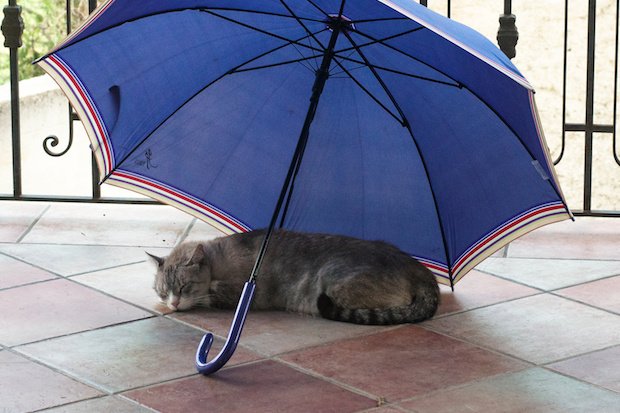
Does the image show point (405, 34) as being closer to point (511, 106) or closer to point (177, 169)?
point (511, 106)

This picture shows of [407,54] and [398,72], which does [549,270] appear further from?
[407,54]

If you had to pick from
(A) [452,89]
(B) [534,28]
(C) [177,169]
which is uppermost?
(B) [534,28]

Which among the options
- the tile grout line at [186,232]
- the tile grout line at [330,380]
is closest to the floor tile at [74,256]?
the tile grout line at [186,232]

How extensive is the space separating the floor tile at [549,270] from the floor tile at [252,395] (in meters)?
1.52

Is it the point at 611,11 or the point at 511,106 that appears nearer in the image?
the point at 511,106

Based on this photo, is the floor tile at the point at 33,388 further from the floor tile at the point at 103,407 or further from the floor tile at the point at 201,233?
the floor tile at the point at 201,233

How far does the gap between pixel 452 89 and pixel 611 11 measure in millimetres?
5872

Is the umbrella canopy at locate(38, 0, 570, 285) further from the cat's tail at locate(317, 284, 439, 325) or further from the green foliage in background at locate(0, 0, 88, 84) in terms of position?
the green foliage in background at locate(0, 0, 88, 84)

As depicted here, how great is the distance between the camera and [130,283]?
15.8 ft

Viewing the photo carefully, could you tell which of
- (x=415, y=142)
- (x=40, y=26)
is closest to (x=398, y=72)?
(x=415, y=142)

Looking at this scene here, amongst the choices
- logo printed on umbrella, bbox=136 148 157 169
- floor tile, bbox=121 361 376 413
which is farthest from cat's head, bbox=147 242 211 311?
floor tile, bbox=121 361 376 413

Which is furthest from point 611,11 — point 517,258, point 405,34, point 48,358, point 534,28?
point 48,358

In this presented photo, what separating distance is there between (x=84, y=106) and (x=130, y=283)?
3.28 ft

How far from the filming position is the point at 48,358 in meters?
3.91
